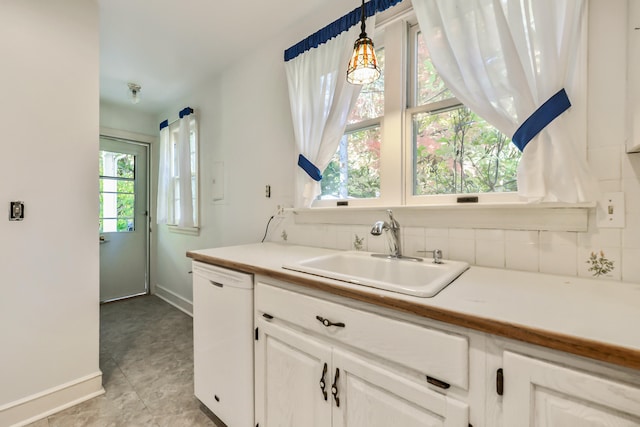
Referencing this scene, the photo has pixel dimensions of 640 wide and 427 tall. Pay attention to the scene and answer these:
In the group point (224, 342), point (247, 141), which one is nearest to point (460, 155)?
point (224, 342)

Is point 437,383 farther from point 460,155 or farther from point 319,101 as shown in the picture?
point 319,101

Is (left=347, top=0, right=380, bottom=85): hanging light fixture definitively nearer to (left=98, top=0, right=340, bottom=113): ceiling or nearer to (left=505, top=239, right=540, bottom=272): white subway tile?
(left=98, top=0, right=340, bottom=113): ceiling

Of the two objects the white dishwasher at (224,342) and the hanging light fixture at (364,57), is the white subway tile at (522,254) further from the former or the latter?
the white dishwasher at (224,342)

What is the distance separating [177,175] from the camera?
3.15 m

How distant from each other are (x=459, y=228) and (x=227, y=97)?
92.7 inches

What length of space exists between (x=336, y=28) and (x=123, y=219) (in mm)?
3547

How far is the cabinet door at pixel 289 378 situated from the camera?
3.27ft

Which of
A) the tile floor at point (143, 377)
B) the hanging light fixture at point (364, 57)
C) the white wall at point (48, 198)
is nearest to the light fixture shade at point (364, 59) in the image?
the hanging light fixture at point (364, 57)

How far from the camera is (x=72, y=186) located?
164 centimetres

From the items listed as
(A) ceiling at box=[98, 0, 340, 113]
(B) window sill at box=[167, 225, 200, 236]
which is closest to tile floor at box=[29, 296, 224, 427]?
(B) window sill at box=[167, 225, 200, 236]

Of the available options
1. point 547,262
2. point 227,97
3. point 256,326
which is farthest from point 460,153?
point 227,97

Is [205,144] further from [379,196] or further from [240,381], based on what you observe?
[240,381]

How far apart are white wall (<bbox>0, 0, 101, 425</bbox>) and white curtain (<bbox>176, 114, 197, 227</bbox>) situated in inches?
45.9

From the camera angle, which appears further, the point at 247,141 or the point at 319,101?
the point at 247,141
